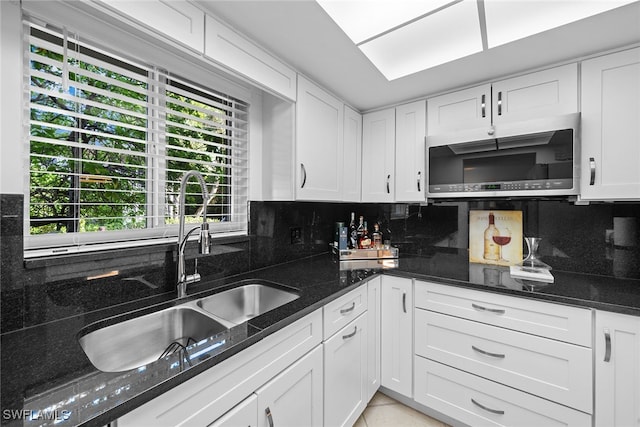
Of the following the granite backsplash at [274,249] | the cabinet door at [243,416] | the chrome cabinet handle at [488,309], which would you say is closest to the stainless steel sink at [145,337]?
the granite backsplash at [274,249]

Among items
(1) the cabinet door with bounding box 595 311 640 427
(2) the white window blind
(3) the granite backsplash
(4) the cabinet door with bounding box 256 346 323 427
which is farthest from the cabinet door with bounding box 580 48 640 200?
(2) the white window blind

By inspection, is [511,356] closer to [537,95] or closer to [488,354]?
[488,354]

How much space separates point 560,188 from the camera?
1467 mm

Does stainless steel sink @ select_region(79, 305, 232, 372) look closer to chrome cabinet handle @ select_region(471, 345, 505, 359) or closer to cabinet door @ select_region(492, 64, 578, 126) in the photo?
chrome cabinet handle @ select_region(471, 345, 505, 359)

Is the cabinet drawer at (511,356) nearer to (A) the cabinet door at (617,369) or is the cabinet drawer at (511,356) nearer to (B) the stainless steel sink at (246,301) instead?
(A) the cabinet door at (617,369)

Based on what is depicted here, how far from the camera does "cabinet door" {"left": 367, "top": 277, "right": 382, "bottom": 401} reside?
1677 mm

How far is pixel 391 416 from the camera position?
5.58 feet

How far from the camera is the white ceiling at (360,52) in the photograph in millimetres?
1148

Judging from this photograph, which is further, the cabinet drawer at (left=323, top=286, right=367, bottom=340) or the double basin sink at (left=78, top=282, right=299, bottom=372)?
the cabinet drawer at (left=323, top=286, right=367, bottom=340)

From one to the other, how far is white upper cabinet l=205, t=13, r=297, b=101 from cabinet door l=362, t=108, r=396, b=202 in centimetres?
88

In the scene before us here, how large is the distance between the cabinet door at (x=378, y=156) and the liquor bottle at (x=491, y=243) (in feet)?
2.35

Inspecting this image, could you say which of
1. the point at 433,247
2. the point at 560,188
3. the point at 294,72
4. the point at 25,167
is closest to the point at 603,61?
the point at 560,188

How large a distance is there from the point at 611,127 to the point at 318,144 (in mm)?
1567

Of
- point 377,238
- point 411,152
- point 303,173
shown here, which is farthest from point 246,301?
point 411,152
